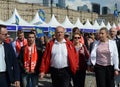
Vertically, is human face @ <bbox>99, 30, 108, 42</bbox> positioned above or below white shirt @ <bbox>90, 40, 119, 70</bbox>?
above

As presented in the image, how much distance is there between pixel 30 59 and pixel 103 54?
160cm

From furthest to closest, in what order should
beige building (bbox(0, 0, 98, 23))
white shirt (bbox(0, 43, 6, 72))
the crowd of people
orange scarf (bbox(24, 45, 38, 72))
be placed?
beige building (bbox(0, 0, 98, 23)) → orange scarf (bbox(24, 45, 38, 72)) → the crowd of people → white shirt (bbox(0, 43, 6, 72))

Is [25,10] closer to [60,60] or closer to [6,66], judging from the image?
[60,60]

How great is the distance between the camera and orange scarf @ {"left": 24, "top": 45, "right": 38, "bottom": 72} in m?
7.53

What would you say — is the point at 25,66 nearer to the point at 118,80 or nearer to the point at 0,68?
the point at 0,68

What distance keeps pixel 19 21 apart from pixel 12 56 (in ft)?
49.1

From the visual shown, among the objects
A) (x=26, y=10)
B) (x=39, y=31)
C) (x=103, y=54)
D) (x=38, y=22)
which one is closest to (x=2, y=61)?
(x=103, y=54)

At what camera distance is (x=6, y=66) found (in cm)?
562

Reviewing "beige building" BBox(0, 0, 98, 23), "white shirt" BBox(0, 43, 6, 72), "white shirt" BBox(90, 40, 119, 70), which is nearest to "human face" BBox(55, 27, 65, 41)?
"white shirt" BBox(90, 40, 119, 70)

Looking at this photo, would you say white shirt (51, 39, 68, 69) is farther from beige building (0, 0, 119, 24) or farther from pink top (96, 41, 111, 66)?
beige building (0, 0, 119, 24)

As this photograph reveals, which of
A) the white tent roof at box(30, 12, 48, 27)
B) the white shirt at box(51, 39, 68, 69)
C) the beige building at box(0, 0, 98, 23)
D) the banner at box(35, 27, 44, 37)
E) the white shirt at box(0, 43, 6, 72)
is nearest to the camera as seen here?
the white shirt at box(0, 43, 6, 72)

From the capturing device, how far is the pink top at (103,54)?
7.24m

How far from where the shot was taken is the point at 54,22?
2645 cm

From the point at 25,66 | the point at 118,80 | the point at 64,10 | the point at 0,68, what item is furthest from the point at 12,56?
the point at 64,10
